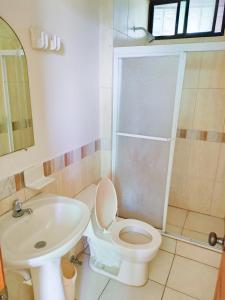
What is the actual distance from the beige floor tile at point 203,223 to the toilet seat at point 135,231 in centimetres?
73

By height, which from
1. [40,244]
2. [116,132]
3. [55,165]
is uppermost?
[116,132]

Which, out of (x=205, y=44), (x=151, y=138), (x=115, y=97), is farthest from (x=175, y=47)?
(x=151, y=138)

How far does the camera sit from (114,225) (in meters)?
1.88

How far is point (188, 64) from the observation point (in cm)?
234

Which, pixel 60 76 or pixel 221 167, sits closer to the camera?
pixel 60 76

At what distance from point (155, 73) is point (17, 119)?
1208 millimetres

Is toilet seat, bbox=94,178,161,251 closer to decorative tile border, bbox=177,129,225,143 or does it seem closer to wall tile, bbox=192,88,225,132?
decorative tile border, bbox=177,129,225,143

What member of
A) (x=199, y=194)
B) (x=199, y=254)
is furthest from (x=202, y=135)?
(x=199, y=254)

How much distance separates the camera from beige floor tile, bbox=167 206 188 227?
246cm

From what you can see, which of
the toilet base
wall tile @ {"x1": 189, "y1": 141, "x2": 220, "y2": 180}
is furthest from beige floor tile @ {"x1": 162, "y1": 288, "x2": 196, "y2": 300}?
wall tile @ {"x1": 189, "y1": 141, "x2": 220, "y2": 180}

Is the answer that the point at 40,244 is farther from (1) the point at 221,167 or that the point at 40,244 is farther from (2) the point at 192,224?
(1) the point at 221,167

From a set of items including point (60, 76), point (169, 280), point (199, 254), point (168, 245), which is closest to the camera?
point (60, 76)

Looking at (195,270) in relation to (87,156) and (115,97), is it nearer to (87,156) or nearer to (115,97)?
(87,156)

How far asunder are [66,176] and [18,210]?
532mm
